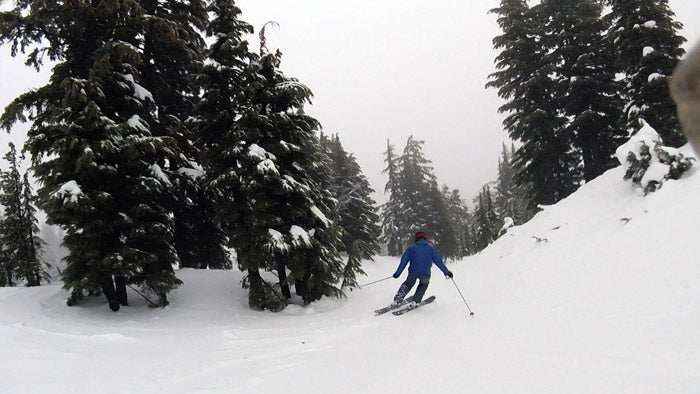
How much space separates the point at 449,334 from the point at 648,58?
1932 cm

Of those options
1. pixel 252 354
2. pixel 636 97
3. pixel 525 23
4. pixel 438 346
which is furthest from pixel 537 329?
pixel 525 23

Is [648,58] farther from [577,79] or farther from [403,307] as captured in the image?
[403,307]

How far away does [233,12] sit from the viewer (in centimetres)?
1210

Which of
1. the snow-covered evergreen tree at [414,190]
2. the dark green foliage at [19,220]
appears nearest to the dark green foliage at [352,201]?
the snow-covered evergreen tree at [414,190]

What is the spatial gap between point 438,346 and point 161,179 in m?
9.57

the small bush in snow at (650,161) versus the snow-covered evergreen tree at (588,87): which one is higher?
the snow-covered evergreen tree at (588,87)

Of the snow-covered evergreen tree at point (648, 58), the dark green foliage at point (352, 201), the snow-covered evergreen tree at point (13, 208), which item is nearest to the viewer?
the snow-covered evergreen tree at point (648, 58)

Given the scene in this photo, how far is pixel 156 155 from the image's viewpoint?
463 inches

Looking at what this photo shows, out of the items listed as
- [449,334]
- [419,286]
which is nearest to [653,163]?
[419,286]

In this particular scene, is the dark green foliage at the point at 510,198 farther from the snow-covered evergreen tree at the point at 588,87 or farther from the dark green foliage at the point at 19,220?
the dark green foliage at the point at 19,220

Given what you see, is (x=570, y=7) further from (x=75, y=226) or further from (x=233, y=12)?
(x=75, y=226)

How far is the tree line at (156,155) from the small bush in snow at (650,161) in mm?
10112

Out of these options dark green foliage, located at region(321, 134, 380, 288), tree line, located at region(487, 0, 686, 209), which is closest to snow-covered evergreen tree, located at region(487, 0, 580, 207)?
tree line, located at region(487, 0, 686, 209)

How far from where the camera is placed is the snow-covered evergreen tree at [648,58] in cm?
1720
